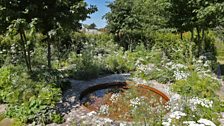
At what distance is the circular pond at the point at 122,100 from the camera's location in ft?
15.1

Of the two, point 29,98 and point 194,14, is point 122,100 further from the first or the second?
point 194,14

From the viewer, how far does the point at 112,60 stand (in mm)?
10625

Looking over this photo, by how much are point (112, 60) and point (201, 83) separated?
4.34m

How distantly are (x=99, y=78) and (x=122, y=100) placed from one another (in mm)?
3348

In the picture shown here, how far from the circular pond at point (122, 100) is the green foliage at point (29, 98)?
0.99m

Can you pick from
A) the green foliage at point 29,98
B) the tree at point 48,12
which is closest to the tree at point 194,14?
the tree at point 48,12

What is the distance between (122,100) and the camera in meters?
6.36

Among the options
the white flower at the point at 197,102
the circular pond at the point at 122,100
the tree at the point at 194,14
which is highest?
the tree at the point at 194,14

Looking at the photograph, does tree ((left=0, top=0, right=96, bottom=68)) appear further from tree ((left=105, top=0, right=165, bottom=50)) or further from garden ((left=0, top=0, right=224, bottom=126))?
tree ((left=105, top=0, right=165, bottom=50))

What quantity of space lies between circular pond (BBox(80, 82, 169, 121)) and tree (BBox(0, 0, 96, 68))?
200cm

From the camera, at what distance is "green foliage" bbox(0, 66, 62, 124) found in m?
6.16

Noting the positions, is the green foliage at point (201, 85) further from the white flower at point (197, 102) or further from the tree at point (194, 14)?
the tree at point (194, 14)

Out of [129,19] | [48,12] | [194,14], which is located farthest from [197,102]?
[129,19]

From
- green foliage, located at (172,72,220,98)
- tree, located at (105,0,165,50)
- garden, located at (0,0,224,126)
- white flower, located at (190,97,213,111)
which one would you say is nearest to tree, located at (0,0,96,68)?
garden, located at (0,0,224,126)
